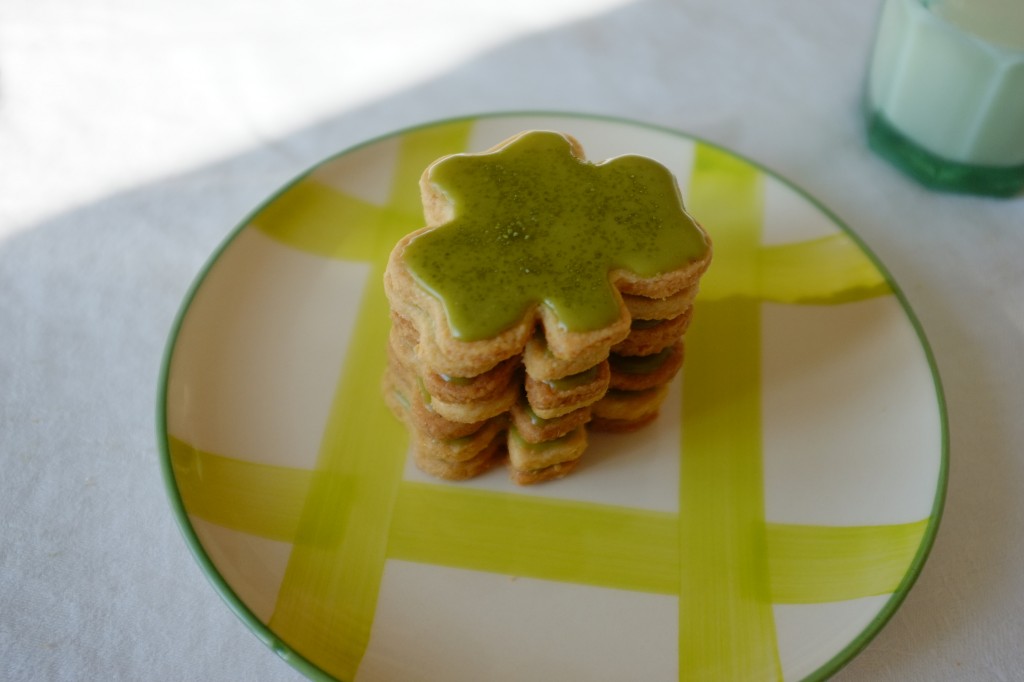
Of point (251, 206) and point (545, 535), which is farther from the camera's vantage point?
point (251, 206)

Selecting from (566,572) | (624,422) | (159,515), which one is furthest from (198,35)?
(566,572)

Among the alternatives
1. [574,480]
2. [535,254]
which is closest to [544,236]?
[535,254]

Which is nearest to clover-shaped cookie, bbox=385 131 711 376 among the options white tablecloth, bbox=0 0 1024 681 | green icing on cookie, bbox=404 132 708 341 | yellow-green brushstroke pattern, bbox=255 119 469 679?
green icing on cookie, bbox=404 132 708 341

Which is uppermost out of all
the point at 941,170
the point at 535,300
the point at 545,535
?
the point at 535,300

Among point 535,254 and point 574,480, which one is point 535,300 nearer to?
point 535,254

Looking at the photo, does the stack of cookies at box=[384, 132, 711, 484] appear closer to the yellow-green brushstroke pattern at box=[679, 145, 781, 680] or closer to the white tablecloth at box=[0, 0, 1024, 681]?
the yellow-green brushstroke pattern at box=[679, 145, 781, 680]
